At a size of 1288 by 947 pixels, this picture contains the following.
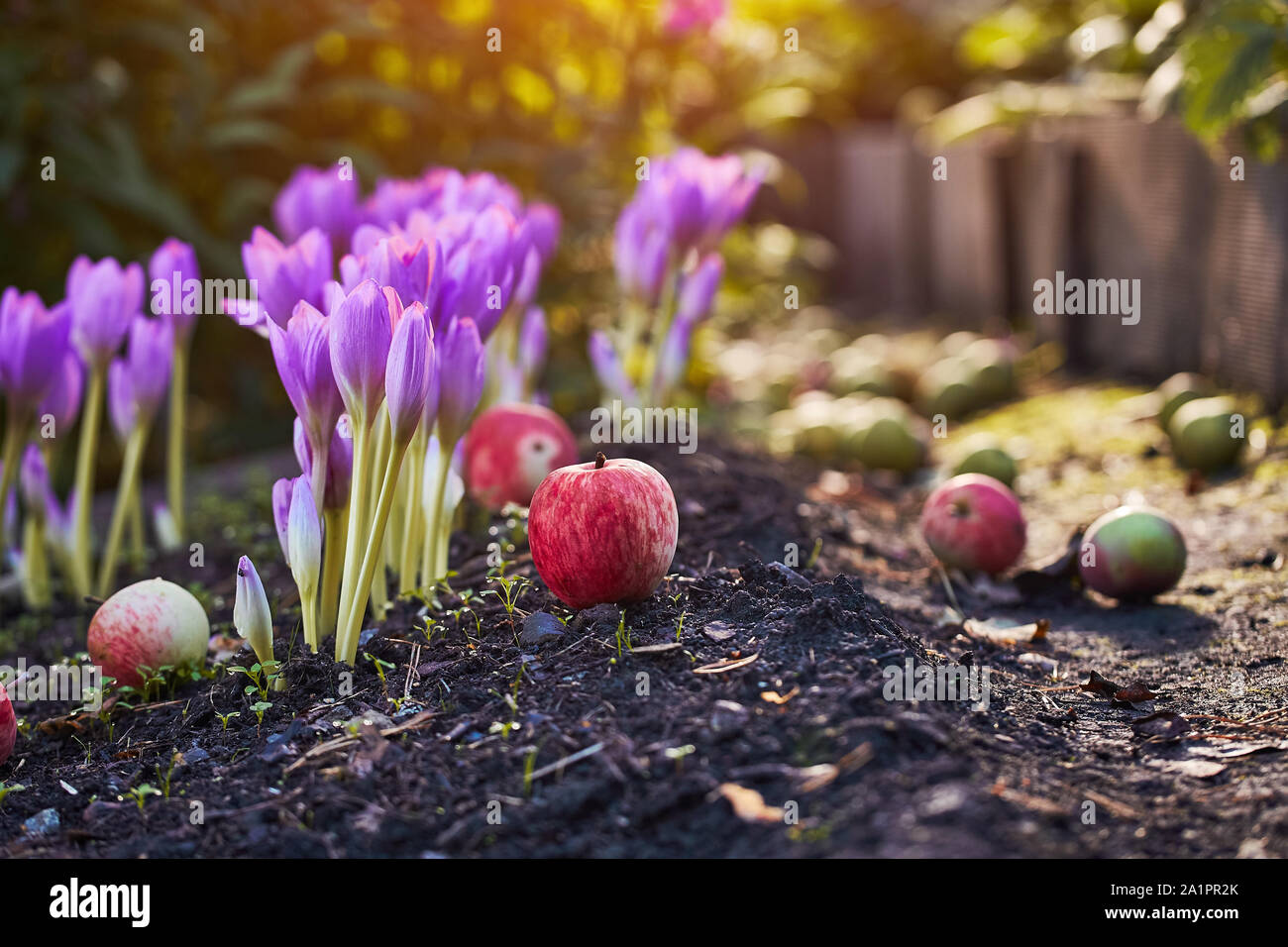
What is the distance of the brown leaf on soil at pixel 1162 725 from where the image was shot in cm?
255

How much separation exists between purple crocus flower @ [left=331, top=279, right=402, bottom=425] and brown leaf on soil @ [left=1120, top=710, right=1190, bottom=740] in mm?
1741

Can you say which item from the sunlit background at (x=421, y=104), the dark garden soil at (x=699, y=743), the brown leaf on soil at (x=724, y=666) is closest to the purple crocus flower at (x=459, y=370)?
the dark garden soil at (x=699, y=743)

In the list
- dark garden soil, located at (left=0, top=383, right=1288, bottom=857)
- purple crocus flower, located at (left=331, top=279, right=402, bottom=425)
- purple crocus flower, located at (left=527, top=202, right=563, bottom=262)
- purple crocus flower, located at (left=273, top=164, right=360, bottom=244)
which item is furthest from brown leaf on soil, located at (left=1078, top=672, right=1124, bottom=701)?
purple crocus flower, located at (left=273, top=164, right=360, bottom=244)

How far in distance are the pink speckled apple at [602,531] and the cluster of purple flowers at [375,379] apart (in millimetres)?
342

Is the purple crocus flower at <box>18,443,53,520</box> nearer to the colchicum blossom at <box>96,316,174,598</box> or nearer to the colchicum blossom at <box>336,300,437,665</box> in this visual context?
the colchicum blossom at <box>96,316,174,598</box>

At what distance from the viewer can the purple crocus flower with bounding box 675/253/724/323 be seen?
439 centimetres

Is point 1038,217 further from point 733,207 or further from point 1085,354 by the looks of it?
point 733,207

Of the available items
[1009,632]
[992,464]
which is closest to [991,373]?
[992,464]

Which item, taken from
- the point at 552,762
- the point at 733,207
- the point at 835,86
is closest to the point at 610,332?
the point at 733,207

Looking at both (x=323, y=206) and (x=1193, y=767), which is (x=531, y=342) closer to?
(x=323, y=206)

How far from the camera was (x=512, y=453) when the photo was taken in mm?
3633
